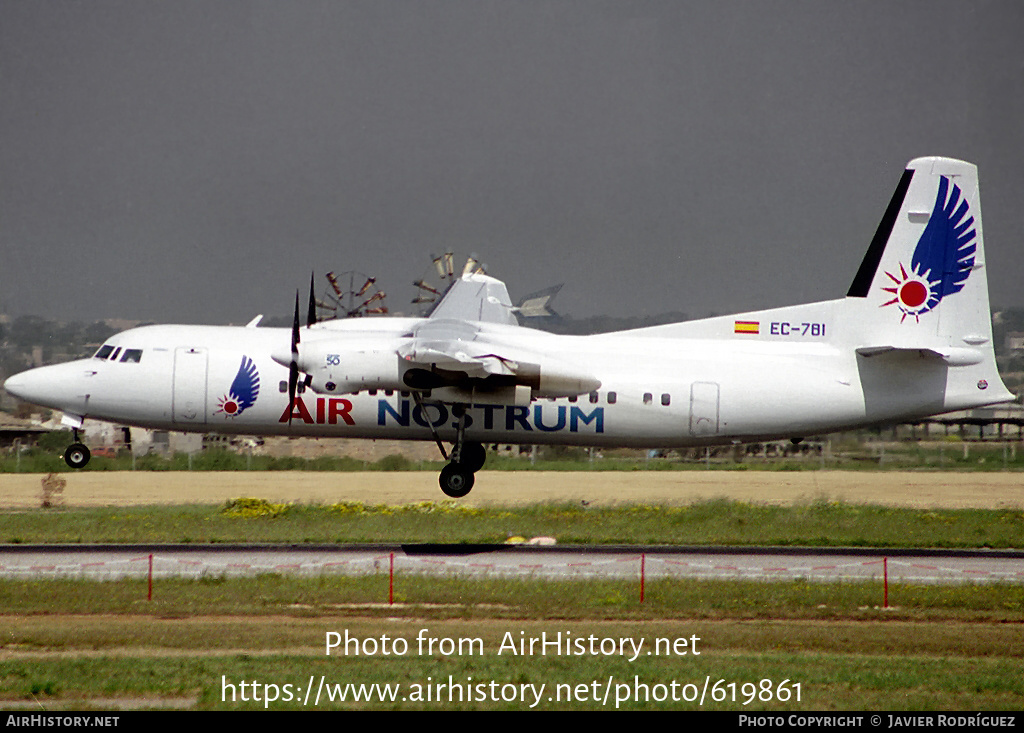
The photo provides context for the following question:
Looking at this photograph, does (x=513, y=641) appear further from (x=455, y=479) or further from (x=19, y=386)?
(x=19, y=386)

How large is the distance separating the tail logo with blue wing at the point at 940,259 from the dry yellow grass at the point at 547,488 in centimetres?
1268

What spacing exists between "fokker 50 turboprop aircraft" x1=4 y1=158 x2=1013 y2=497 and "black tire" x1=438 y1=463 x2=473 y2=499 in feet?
0.11

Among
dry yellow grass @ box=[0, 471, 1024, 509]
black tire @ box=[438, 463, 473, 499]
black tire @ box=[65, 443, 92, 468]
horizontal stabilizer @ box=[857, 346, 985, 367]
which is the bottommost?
dry yellow grass @ box=[0, 471, 1024, 509]

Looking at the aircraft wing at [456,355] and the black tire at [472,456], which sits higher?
the aircraft wing at [456,355]

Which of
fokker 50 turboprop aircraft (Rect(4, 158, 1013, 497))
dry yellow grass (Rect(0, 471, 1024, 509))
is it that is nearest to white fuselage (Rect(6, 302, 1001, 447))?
fokker 50 turboprop aircraft (Rect(4, 158, 1013, 497))

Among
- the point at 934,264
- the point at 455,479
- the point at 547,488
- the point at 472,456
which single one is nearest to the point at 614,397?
the point at 472,456

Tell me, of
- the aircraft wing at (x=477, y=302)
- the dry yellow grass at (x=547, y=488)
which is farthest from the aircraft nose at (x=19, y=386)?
the dry yellow grass at (x=547, y=488)

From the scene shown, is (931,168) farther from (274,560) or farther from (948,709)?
(274,560)

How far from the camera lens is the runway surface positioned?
2262 cm

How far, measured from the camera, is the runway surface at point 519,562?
74.2 feet

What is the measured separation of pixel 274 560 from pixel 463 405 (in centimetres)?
543

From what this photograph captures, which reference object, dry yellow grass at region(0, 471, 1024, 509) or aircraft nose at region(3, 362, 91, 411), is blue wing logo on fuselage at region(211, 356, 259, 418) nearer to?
aircraft nose at region(3, 362, 91, 411)

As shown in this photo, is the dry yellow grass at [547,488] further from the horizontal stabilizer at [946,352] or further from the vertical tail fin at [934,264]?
the horizontal stabilizer at [946,352]

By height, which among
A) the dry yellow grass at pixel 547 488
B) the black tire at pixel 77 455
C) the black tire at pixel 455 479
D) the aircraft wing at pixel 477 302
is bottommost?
the dry yellow grass at pixel 547 488
